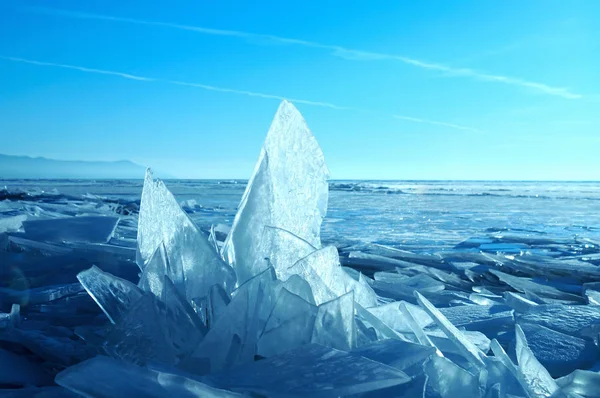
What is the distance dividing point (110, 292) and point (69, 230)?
1987mm

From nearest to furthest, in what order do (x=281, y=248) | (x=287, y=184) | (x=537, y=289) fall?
(x=281, y=248) → (x=287, y=184) → (x=537, y=289)

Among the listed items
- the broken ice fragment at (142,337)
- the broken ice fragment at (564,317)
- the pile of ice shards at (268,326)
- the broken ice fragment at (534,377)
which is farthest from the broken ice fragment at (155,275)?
the broken ice fragment at (564,317)

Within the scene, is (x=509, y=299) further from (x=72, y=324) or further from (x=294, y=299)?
(x=72, y=324)

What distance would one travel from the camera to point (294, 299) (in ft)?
3.23

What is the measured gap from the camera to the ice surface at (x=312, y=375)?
77 centimetres

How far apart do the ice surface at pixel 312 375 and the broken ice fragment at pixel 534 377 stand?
41 cm

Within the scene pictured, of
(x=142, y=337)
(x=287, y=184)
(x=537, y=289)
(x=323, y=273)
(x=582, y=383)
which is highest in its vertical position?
(x=287, y=184)

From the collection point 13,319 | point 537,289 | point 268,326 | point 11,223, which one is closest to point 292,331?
point 268,326

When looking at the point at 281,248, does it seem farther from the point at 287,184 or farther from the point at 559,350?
the point at 559,350

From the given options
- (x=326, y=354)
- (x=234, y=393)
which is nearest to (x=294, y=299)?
(x=326, y=354)

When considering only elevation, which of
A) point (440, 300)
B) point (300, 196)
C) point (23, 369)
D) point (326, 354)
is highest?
point (300, 196)

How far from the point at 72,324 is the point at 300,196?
83 cm

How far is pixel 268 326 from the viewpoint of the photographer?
3.30 ft

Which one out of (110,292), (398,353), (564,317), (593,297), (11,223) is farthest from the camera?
(11,223)
